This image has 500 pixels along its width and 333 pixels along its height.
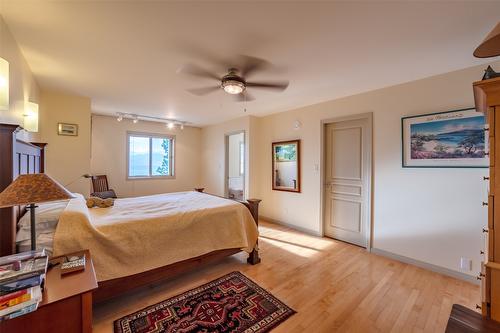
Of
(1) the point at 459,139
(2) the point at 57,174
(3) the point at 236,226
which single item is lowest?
(3) the point at 236,226

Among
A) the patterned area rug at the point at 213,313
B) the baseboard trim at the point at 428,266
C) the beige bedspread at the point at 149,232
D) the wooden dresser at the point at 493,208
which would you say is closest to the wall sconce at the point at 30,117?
the beige bedspread at the point at 149,232

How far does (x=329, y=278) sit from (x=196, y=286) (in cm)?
153

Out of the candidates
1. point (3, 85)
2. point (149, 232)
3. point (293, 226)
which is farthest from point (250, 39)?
point (293, 226)

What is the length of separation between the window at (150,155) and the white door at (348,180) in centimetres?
423

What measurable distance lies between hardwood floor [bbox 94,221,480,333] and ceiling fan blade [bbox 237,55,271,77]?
7.89ft

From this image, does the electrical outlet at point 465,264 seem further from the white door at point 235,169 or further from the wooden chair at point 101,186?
the wooden chair at point 101,186

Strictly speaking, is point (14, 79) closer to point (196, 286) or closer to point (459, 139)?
point (196, 286)

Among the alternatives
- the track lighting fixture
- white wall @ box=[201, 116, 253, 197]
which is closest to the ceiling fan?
white wall @ box=[201, 116, 253, 197]

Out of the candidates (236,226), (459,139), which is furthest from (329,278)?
(459,139)

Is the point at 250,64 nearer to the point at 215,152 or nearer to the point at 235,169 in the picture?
the point at 215,152

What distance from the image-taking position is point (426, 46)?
1946 mm

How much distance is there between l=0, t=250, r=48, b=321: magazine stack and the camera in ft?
2.94

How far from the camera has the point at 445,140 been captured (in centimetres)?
251

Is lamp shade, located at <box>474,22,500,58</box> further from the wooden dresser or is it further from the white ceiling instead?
the white ceiling
